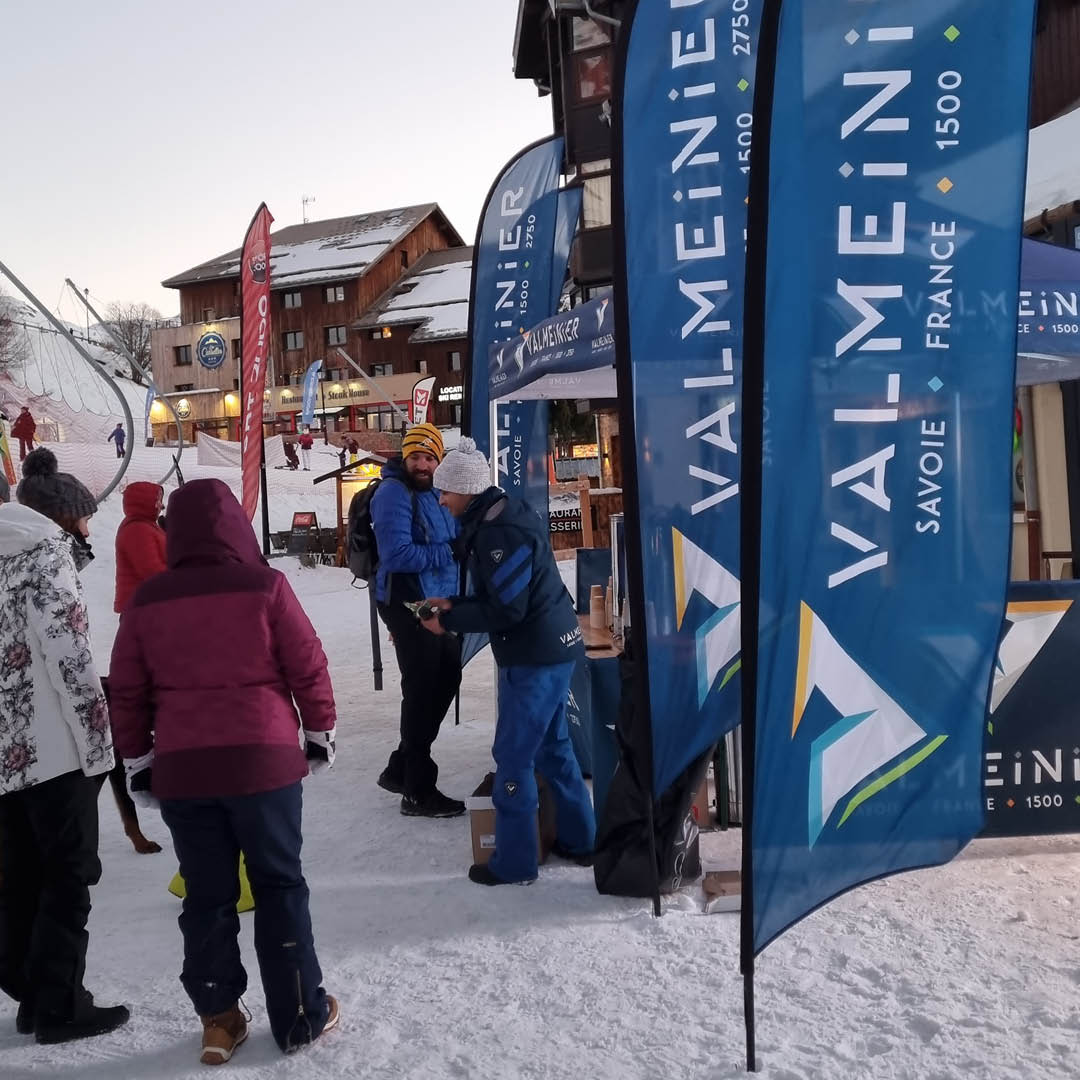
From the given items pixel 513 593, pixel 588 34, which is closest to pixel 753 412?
pixel 513 593

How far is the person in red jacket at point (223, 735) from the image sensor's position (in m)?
2.99

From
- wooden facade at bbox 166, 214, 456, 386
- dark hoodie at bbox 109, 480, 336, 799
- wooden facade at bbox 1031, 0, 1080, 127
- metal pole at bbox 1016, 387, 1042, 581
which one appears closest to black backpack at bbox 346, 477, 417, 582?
dark hoodie at bbox 109, 480, 336, 799

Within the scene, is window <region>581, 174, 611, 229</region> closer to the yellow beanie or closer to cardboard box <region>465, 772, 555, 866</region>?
the yellow beanie

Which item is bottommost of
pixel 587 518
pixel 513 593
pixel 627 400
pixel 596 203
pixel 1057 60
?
pixel 513 593

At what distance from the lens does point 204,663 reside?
2.98m

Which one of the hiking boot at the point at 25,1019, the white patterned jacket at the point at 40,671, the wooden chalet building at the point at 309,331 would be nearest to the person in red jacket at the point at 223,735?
the white patterned jacket at the point at 40,671

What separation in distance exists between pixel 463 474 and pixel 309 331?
5010 centimetres

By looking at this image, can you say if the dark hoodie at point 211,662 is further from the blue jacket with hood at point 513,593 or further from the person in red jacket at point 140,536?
the person in red jacket at point 140,536

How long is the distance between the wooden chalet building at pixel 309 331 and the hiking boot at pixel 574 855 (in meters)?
44.0

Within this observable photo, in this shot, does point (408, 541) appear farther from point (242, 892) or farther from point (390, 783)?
point (242, 892)

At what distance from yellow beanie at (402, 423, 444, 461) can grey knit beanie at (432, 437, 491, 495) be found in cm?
101

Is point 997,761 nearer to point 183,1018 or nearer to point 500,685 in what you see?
point 500,685

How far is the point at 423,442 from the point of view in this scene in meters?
5.62

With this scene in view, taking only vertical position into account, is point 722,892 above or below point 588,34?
below
